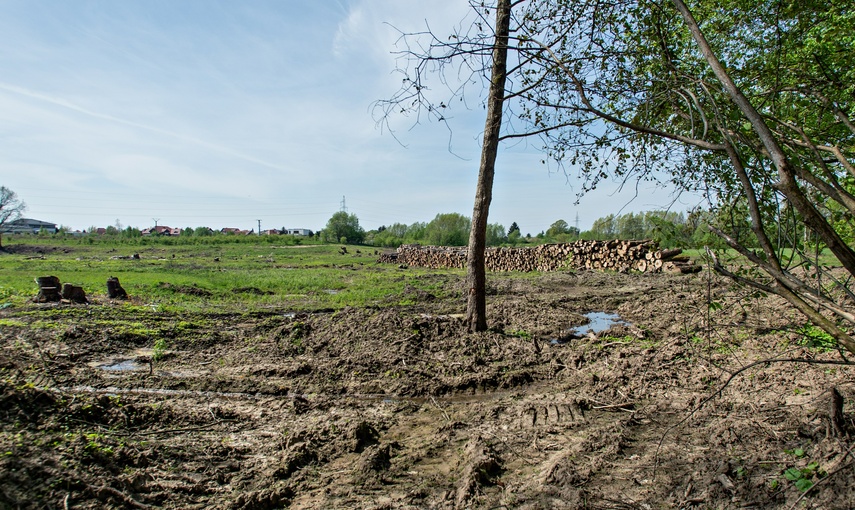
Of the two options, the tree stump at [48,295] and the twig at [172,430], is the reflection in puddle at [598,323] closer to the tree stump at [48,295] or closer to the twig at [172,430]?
the twig at [172,430]

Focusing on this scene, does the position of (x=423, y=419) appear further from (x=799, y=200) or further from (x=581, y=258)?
(x=581, y=258)

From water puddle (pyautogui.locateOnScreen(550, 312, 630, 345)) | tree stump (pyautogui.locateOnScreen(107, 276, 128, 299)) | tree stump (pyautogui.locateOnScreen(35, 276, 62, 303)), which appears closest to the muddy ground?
water puddle (pyautogui.locateOnScreen(550, 312, 630, 345))

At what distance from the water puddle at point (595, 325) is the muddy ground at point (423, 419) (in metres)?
0.23

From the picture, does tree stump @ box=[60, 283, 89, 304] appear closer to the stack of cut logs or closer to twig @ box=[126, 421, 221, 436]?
twig @ box=[126, 421, 221, 436]

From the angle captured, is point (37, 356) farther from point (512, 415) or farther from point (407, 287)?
point (407, 287)

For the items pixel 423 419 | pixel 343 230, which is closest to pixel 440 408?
pixel 423 419

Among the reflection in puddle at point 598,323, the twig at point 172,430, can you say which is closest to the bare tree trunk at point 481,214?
the reflection in puddle at point 598,323

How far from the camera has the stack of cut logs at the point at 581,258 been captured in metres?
20.6

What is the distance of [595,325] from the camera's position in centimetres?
1091

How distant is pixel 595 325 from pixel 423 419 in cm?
678

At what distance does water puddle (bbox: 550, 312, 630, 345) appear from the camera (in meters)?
9.23

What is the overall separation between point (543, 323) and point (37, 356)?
30.6 feet

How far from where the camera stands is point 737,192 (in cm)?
309

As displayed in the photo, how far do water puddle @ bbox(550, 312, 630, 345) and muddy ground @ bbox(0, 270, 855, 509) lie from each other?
9.2 inches
